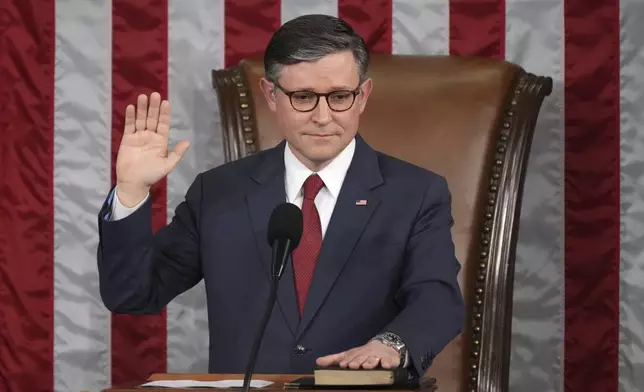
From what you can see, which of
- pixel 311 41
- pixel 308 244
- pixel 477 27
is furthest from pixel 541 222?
pixel 311 41

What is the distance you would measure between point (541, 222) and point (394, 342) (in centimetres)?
119

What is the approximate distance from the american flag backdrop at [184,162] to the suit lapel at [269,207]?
2.36ft

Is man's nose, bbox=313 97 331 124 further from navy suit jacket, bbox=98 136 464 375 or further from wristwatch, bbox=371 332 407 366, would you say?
wristwatch, bbox=371 332 407 366

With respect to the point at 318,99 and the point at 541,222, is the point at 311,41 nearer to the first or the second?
the point at 318,99

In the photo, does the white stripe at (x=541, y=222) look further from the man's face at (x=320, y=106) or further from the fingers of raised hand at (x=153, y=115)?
the fingers of raised hand at (x=153, y=115)

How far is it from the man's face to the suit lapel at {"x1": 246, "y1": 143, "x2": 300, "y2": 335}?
0.13 metres

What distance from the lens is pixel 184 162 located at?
3191mm

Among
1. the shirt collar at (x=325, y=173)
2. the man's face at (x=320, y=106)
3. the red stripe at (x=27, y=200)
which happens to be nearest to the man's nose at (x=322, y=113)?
the man's face at (x=320, y=106)

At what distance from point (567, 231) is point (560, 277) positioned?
0.12m

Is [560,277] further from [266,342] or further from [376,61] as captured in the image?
[266,342]

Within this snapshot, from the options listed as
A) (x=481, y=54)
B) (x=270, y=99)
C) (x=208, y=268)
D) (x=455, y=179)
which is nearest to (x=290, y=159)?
(x=270, y=99)

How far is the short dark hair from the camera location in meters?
2.29

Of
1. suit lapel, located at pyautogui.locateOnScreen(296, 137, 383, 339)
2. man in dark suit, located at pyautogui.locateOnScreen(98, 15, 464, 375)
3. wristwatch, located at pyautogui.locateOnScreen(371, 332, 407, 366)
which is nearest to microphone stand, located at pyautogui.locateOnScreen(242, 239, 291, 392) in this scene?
wristwatch, located at pyautogui.locateOnScreen(371, 332, 407, 366)

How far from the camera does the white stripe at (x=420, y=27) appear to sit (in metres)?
3.15
